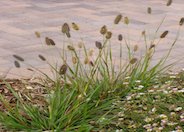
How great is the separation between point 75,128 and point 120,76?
0.88 m

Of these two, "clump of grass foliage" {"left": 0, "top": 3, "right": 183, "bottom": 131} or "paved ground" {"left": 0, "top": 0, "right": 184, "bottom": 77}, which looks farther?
"paved ground" {"left": 0, "top": 0, "right": 184, "bottom": 77}

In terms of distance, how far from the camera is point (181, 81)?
4.64m

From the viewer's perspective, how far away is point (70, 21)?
8055 millimetres

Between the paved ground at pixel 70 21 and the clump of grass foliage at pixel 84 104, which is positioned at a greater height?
the clump of grass foliage at pixel 84 104

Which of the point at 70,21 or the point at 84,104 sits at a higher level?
the point at 84,104

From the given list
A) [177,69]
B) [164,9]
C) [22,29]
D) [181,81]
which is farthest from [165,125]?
[164,9]

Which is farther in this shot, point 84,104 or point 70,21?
point 70,21

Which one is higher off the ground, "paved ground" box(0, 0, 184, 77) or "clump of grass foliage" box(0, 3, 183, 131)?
"clump of grass foliage" box(0, 3, 183, 131)

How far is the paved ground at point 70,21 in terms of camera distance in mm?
6258

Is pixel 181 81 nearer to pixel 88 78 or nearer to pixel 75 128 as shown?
pixel 88 78

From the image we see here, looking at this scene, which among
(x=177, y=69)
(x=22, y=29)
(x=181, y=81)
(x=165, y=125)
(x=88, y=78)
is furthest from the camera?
(x=22, y=29)

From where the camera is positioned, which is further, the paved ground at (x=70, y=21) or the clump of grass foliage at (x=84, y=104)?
the paved ground at (x=70, y=21)

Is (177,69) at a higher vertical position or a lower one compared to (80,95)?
lower

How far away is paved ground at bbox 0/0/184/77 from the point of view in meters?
6.26
